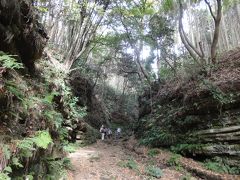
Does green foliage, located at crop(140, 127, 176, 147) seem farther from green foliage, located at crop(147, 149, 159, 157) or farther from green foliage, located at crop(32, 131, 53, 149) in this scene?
green foliage, located at crop(32, 131, 53, 149)

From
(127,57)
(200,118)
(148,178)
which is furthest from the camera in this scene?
(127,57)

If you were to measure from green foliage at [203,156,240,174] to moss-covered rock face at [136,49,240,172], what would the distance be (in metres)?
0.28

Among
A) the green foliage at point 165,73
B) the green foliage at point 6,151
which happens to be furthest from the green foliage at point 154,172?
the green foliage at point 165,73

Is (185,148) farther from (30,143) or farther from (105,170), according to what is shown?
(30,143)

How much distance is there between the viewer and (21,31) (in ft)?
18.7

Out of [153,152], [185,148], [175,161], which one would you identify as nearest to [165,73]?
[153,152]

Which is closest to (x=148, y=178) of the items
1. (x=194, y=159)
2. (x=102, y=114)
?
(x=194, y=159)

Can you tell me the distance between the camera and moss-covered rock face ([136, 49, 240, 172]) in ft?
29.4

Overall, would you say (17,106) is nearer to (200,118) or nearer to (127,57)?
(200,118)

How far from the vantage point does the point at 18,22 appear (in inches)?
210

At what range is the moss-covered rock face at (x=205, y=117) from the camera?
8.97 metres

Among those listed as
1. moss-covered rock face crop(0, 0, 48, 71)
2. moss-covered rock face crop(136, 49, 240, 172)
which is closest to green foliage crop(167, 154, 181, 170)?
moss-covered rock face crop(136, 49, 240, 172)

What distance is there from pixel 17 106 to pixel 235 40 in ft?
83.6

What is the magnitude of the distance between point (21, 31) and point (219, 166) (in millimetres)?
7954
